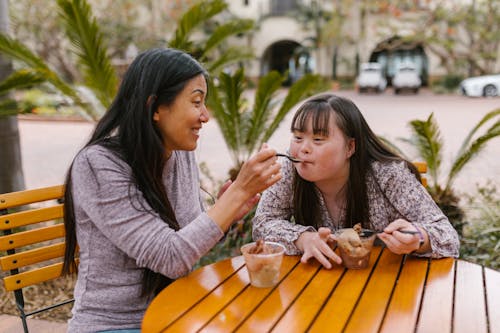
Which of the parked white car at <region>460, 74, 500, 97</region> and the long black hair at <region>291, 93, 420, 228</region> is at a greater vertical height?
the long black hair at <region>291, 93, 420, 228</region>

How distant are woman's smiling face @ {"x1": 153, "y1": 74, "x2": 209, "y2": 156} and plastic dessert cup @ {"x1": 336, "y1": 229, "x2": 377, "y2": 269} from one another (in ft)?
2.04

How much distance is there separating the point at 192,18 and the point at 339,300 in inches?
136

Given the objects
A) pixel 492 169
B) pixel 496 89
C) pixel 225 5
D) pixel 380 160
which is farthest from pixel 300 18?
pixel 380 160

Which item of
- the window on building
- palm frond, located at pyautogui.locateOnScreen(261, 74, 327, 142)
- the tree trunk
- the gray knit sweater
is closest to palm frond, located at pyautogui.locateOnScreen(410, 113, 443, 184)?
palm frond, located at pyautogui.locateOnScreen(261, 74, 327, 142)

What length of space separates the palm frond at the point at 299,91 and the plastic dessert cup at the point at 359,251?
2816 mm

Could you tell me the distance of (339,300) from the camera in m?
1.51

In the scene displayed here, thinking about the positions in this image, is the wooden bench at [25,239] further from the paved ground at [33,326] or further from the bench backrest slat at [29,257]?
the paved ground at [33,326]

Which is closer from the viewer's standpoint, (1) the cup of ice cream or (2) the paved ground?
(1) the cup of ice cream

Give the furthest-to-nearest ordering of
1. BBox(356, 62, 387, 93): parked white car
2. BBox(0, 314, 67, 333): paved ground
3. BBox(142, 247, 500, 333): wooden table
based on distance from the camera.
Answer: BBox(356, 62, 387, 93): parked white car
BBox(0, 314, 67, 333): paved ground
BBox(142, 247, 500, 333): wooden table

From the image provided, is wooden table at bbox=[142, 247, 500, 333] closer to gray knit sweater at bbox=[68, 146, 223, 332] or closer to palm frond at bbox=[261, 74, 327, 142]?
gray knit sweater at bbox=[68, 146, 223, 332]

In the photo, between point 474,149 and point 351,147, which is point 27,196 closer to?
point 351,147

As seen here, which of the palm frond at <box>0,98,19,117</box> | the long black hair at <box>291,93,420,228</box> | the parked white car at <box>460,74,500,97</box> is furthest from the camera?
the parked white car at <box>460,74,500,97</box>

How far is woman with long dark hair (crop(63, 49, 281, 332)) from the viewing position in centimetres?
157

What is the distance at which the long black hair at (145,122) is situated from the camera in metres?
1.66
